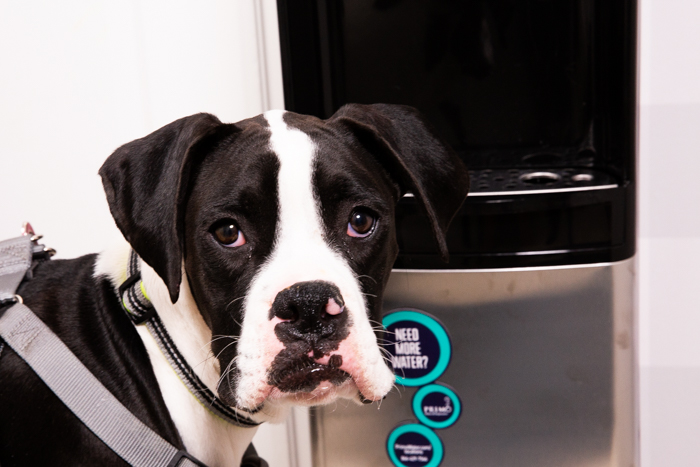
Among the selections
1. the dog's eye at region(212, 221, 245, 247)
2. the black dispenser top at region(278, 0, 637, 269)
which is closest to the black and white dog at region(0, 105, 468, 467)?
the dog's eye at region(212, 221, 245, 247)

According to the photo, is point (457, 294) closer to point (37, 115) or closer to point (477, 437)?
point (477, 437)

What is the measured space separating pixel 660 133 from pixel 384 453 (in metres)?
0.90

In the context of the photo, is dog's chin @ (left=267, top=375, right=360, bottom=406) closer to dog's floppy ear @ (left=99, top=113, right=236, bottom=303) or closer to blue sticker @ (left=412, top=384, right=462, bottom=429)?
dog's floppy ear @ (left=99, top=113, right=236, bottom=303)

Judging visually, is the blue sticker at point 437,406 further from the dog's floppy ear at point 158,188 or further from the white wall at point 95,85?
the white wall at point 95,85

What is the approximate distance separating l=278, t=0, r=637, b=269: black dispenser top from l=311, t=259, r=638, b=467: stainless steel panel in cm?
4

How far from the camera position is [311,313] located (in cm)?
82

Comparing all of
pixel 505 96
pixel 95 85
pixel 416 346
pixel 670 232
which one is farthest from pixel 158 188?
pixel 670 232

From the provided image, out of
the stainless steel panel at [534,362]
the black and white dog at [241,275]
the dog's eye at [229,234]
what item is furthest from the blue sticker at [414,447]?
the dog's eye at [229,234]

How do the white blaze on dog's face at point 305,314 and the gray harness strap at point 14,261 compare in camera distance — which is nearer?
the white blaze on dog's face at point 305,314

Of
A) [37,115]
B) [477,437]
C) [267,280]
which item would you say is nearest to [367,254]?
[267,280]

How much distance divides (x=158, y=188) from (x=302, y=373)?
317mm

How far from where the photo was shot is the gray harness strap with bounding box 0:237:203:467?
918 mm

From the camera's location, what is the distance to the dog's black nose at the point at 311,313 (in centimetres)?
82

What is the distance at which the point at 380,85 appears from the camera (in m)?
1.24
